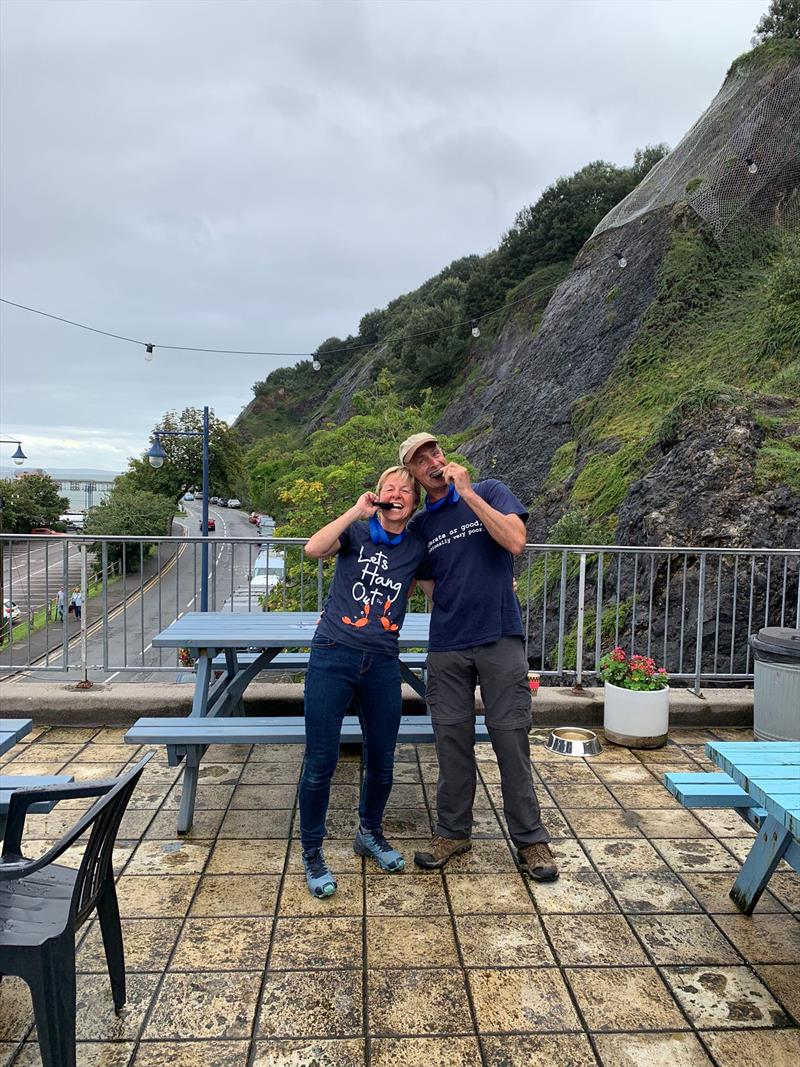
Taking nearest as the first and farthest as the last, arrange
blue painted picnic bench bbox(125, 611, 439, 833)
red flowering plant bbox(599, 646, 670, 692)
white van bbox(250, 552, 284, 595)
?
blue painted picnic bench bbox(125, 611, 439, 833) < red flowering plant bbox(599, 646, 670, 692) < white van bbox(250, 552, 284, 595)

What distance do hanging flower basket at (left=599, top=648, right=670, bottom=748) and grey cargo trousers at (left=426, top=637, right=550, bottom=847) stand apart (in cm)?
175

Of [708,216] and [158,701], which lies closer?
[158,701]

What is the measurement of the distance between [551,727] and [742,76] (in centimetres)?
2891

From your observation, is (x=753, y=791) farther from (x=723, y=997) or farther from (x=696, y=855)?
(x=696, y=855)

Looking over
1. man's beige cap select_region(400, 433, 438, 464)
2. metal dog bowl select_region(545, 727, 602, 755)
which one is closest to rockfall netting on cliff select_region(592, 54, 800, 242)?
metal dog bowl select_region(545, 727, 602, 755)

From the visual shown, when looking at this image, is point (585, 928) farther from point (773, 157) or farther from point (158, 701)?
point (773, 157)

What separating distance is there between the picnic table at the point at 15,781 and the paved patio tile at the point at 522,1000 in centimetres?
153

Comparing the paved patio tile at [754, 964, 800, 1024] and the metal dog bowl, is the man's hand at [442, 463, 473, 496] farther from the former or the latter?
the metal dog bowl

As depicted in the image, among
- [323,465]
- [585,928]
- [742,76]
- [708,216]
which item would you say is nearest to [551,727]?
[585,928]

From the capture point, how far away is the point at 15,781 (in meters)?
2.86

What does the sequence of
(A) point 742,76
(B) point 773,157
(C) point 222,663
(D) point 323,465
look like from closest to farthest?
1. (C) point 222,663
2. (D) point 323,465
3. (B) point 773,157
4. (A) point 742,76

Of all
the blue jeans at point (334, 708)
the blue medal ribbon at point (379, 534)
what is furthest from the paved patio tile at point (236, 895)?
the blue medal ribbon at point (379, 534)

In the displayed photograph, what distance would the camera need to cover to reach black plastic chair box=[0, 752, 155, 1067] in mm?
1935

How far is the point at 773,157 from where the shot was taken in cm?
2333
